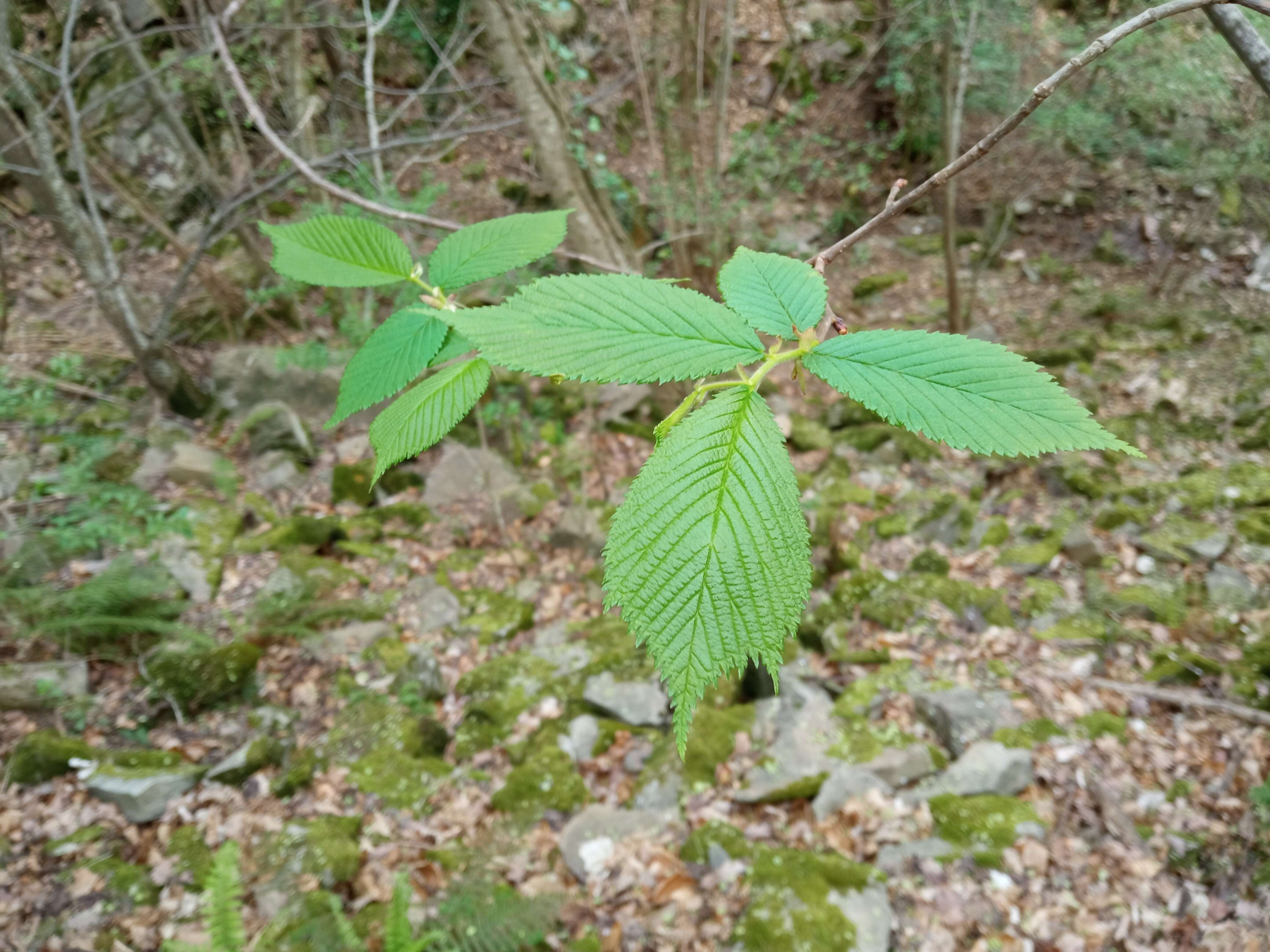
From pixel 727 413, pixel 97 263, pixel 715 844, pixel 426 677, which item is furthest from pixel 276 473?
pixel 727 413

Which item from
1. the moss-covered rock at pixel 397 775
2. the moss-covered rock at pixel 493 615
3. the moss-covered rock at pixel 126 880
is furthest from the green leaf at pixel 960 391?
the moss-covered rock at pixel 493 615

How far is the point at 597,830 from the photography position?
2803 millimetres

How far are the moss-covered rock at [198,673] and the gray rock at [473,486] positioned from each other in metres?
1.63

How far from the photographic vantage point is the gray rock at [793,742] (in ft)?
9.47

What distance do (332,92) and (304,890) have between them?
5267 mm

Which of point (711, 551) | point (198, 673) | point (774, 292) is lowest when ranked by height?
point (198, 673)

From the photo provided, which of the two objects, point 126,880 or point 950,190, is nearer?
point 126,880

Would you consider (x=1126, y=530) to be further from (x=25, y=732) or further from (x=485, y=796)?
(x=25, y=732)

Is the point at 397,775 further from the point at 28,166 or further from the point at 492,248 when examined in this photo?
the point at 28,166

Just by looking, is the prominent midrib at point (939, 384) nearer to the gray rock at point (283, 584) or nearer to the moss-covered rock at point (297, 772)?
the moss-covered rock at point (297, 772)

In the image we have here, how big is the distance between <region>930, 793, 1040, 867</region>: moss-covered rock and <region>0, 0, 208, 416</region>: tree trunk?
5408 mm

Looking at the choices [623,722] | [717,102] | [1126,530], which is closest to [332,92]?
[717,102]

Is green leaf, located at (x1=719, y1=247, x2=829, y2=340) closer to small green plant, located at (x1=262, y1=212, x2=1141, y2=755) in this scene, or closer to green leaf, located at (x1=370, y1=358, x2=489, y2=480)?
small green plant, located at (x1=262, y1=212, x2=1141, y2=755)

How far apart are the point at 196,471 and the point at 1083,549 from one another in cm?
565
